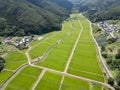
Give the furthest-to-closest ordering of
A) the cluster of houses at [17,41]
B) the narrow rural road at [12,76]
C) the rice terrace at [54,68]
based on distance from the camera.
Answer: the cluster of houses at [17,41] → the rice terrace at [54,68] → the narrow rural road at [12,76]

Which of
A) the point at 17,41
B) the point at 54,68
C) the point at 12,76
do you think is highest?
the point at 17,41

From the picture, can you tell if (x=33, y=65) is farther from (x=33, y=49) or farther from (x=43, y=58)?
(x=33, y=49)

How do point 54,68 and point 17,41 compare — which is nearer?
point 54,68

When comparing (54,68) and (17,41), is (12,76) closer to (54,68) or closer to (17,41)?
(54,68)

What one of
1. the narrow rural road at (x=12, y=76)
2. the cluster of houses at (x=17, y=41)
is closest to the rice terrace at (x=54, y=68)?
the narrow rural road at (x=12, y=76)

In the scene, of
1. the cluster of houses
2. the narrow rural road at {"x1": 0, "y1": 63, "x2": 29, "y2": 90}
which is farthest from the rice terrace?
the cluster of houses

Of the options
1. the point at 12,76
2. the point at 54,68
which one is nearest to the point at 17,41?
the point at 54,68

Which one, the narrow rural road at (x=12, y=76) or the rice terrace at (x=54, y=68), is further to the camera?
the rice terrace at (x=54, y=68)

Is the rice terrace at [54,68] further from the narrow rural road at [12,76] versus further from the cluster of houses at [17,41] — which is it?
the cluster of houses at [17,41]

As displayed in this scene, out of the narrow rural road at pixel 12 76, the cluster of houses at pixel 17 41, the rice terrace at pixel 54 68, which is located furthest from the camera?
the cluster of houses at pixel 17 41
